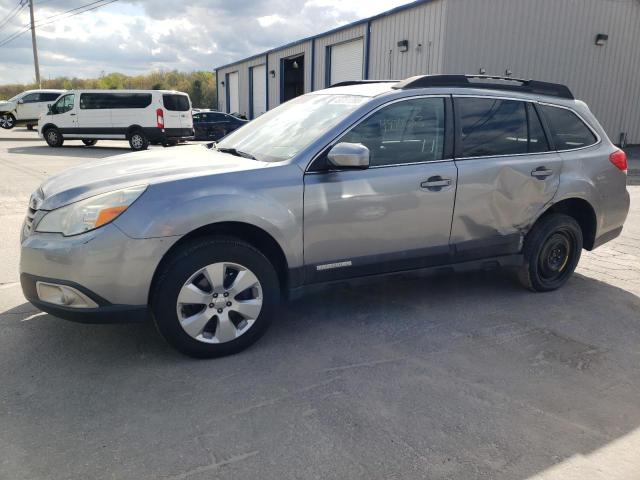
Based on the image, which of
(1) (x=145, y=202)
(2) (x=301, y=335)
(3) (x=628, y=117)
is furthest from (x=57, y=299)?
(3) (x=628, y=117)

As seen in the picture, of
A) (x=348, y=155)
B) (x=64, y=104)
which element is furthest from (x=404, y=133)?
(x=64, y=104)

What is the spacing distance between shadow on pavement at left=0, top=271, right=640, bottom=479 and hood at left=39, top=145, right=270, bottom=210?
100 centimetres

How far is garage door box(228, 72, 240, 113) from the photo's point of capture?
34.3 m

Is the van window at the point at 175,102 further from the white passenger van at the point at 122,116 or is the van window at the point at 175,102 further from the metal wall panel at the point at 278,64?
the metal wall panel at the point at 278,64

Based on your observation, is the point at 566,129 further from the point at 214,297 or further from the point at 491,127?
the point at 214,297

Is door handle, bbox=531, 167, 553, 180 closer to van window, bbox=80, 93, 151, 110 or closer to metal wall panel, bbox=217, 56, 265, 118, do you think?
van window, bbox=80, 93, 151, 110

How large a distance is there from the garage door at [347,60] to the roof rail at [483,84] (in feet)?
51.4

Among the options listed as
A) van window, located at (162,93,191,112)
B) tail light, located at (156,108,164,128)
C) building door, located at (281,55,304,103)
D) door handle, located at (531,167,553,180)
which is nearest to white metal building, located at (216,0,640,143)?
building door, located at (281,55,304,103)

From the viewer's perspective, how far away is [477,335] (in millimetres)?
3861

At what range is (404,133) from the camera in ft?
12.8

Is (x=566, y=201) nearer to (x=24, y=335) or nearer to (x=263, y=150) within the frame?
(x=263, y=150)

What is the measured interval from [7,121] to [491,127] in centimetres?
3143

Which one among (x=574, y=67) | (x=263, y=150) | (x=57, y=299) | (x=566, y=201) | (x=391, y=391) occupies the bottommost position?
(x=391, y=391)

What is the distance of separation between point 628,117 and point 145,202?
20746mm
